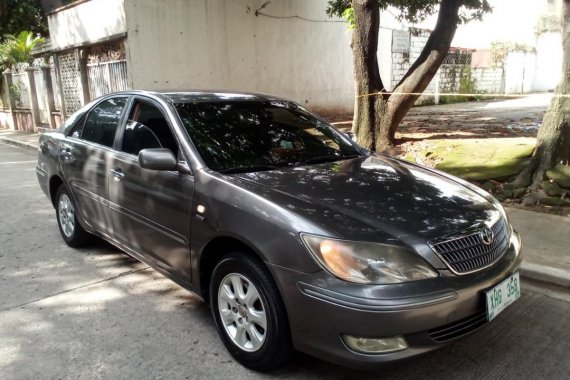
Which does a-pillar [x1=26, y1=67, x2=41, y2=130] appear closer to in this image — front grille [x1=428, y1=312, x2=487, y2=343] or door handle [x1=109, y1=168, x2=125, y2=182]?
door handle [x1=109, y1=168, x2=125, y2=182]

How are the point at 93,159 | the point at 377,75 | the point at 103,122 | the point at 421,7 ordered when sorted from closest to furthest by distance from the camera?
the point at 93,159 → the point at 103,122 → the point at 377,75 → the point at 421,7

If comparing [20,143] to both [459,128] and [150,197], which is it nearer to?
[459,128]

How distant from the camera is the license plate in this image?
247 cm

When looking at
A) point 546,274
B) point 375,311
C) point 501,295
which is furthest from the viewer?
point 546,274

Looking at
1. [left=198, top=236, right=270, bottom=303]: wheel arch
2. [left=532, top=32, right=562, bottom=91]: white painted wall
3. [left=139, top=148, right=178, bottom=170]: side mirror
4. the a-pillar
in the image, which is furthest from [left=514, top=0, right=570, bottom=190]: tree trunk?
[left=532, top=32, right=562, bottom=91]: white painted wall

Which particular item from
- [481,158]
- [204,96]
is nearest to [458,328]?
[204,96]

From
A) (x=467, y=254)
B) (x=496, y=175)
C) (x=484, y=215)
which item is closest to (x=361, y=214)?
(x=467, y=254)

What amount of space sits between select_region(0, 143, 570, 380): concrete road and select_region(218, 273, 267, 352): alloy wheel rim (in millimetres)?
179

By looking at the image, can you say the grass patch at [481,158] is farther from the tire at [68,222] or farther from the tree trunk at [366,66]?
the tire at [68,222]

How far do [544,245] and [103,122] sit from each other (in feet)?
13.7

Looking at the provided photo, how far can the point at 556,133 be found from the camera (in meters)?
5.54

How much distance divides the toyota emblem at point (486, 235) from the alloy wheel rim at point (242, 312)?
124 cm

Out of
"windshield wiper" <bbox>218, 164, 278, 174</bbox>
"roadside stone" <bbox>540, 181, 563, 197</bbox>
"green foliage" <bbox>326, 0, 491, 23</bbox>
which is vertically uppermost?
"green foliage" <bbox>326, 0, 491, 23</bbox>

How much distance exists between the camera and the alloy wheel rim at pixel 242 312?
2.62 metres
